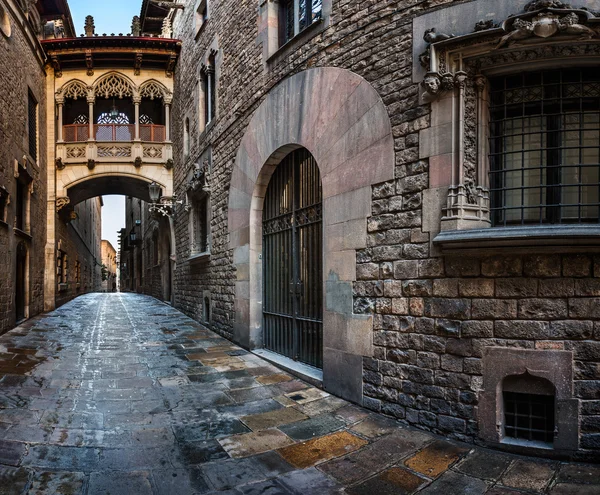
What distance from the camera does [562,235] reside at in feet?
10.7

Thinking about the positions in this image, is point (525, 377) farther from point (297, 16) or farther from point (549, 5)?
point (297, 16)

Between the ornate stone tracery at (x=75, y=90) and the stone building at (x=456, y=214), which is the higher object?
the ornate stone tracery at (x=75, y=90)

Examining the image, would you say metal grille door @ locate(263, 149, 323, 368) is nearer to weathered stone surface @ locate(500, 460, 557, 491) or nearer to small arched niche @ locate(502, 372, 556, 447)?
small arched niche @ locate(502, 372, 556, 447)

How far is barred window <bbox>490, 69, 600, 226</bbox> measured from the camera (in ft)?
12.1

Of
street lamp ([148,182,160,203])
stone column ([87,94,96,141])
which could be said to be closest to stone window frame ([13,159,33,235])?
street lamp ([148,182,160,203])

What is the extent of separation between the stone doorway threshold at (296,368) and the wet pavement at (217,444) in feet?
0.36

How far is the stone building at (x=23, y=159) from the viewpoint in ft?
30.9

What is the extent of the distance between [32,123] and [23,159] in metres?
2.50

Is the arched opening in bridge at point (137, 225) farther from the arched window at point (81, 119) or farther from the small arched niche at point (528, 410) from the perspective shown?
the small arched niche at point (528, 410)

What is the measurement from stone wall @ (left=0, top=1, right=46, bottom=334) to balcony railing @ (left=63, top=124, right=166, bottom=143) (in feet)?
4.32

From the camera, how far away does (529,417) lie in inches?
141

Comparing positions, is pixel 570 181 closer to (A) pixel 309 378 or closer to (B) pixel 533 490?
(B) pixel 533 490

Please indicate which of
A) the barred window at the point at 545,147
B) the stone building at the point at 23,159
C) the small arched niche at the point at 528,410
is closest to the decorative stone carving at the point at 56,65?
the stone building at the point at 23,159

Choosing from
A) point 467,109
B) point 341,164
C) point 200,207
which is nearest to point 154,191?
point 200,207
